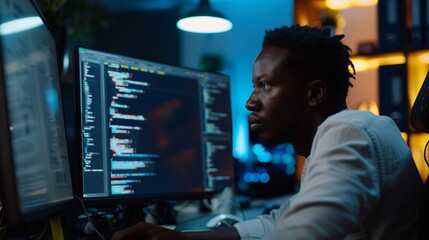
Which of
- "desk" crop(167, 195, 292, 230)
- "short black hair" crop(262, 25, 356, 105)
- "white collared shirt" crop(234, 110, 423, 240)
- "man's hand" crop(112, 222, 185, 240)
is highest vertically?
"short black hair" crop(262, 25, 356, 105)

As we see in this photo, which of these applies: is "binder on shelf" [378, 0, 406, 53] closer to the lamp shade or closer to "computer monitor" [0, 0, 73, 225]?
the lamp shade

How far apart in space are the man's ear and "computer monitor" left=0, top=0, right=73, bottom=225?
502mm

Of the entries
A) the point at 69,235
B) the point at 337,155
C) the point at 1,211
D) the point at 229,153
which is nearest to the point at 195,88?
the point at 229,153

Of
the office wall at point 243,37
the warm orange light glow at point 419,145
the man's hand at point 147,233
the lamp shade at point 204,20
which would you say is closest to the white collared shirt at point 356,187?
the man's hand at point 147,233

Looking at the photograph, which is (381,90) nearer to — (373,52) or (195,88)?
(373,52)

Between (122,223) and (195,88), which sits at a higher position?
(195,88)

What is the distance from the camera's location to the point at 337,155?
2.23 ft

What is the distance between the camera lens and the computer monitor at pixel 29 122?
54cm

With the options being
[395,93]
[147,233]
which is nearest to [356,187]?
[147,233]

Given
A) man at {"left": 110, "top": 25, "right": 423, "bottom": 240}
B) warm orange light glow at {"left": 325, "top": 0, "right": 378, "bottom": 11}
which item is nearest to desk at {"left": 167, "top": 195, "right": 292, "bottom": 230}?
man at {"left": 110, "top": 25, "right": 423, "bottom": 240}

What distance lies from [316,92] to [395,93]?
1.82m

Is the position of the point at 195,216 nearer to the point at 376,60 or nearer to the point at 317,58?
the point at 317,58

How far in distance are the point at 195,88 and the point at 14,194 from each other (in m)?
0.93

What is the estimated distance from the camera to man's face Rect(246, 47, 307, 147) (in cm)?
93
